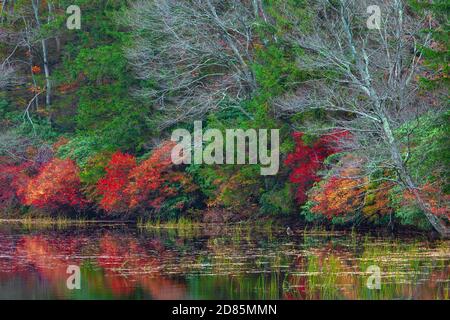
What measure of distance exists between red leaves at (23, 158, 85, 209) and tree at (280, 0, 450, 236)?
1328 cm

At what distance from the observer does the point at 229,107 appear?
37.0 meters

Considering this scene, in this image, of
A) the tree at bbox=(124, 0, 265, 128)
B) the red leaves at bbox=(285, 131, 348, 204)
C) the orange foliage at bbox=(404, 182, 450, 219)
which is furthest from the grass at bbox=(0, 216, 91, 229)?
the orange foliage at bbox=(404, 182, 450, 219)

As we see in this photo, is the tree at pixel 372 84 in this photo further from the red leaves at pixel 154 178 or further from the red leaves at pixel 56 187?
the red leaves at pixel 56 187

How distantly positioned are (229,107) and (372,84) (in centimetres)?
923

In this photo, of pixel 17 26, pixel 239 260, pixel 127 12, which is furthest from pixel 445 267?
pixel 17 26

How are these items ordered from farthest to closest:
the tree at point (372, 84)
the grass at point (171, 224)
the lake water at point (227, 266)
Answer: the grass at point (171, 224), the tree at point (372, 84), the lake water at point (227, 266)

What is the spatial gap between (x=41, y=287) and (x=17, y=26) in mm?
31752

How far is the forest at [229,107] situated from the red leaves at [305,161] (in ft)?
0.17

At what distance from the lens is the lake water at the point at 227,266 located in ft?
60.4

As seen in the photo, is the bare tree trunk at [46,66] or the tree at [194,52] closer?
the tree at [194,52]

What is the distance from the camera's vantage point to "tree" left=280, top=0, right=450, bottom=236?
2564 centimetres

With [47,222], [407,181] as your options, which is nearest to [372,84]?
[407,181]

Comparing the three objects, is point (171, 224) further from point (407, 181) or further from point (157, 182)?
point (407, 181)

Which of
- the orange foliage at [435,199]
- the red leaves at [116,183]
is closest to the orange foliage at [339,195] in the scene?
the orange foliage at [435,199]
